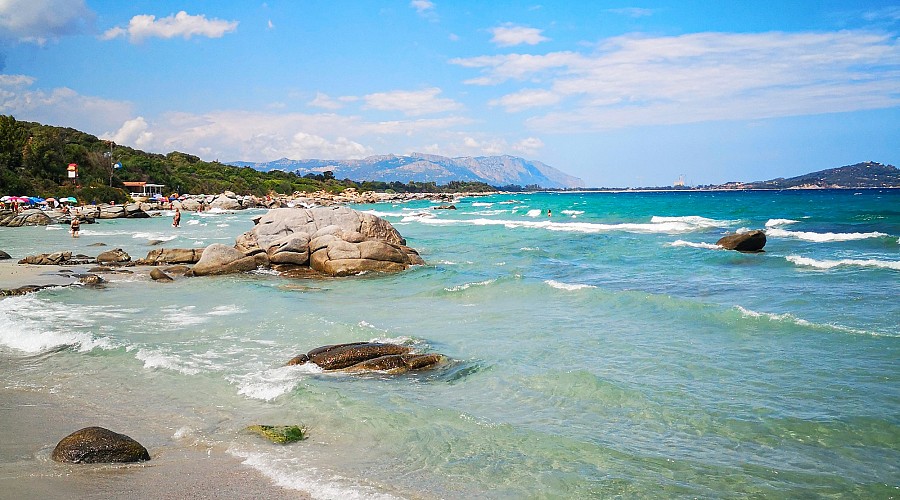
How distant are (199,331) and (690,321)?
11433 millimetres

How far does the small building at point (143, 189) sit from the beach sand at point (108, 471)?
3676 inches

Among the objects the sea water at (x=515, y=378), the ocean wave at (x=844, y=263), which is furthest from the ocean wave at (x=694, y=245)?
the sea water at (x=515, y=378)

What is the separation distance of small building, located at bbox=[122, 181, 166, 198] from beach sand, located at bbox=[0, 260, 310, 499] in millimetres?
93367

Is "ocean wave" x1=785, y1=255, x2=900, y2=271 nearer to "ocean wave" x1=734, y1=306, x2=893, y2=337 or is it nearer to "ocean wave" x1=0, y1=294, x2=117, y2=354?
"ocean wave" x1=734, y1=306, x2=893, y2=337

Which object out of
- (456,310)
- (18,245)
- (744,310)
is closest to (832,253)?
(744,310)

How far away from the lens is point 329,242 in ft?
80.7

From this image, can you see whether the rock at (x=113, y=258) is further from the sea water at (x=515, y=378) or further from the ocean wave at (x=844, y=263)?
the ocean wave at (x=844, y=263)

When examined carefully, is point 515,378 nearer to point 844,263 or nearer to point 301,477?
point 301,477

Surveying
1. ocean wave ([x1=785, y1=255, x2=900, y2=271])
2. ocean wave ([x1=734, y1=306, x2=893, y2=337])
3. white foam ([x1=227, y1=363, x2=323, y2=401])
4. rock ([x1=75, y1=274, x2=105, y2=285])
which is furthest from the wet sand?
ocean wave ([x1=785, y1=255, x2=900, y2=271])

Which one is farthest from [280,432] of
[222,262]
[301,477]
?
[222,262]

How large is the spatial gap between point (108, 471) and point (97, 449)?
1.35 ft

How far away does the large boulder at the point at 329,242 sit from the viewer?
23.9 m

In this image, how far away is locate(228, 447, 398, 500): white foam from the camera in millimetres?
6254

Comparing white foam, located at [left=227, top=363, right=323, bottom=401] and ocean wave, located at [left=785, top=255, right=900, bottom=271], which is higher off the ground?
ocean wave, located at [left=785, top=255, right=900, bottom=271]
